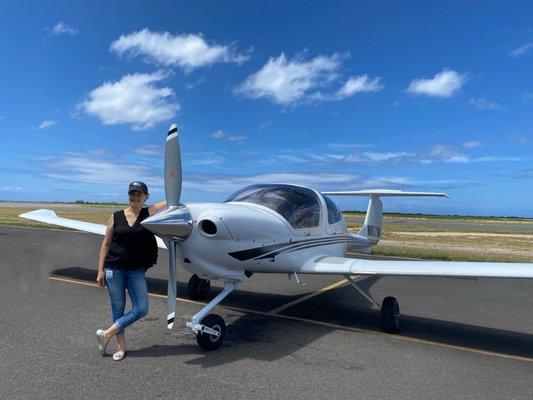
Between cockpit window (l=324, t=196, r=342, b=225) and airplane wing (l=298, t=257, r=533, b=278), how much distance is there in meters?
1.09

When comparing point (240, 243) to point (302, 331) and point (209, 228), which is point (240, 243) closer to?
point (209, 228)

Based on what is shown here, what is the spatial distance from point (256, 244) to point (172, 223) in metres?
1.43

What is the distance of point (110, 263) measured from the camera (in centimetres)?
515

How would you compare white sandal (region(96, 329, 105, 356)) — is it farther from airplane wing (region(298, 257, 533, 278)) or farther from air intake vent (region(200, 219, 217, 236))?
airplane wing (region(298, 257, 533, 278))

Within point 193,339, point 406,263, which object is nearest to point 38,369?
point 193,339

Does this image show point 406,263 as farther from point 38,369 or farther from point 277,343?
point 38,369

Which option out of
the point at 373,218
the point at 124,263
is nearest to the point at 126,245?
the point at 124,263

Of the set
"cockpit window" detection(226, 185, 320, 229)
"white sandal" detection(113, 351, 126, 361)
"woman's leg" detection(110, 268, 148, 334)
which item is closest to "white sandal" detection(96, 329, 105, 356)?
"white sandal" detection(113, 351, 126, 361)

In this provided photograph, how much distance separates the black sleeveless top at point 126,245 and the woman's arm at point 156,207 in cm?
22

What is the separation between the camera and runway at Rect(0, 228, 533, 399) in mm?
4418

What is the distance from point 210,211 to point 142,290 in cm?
129

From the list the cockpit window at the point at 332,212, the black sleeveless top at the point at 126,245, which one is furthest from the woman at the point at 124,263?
the cockpit window at the point at 332,212

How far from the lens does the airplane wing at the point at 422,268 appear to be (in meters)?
6.05

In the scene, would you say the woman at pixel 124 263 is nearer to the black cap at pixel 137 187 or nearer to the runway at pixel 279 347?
the black cap at pixel 137 187
